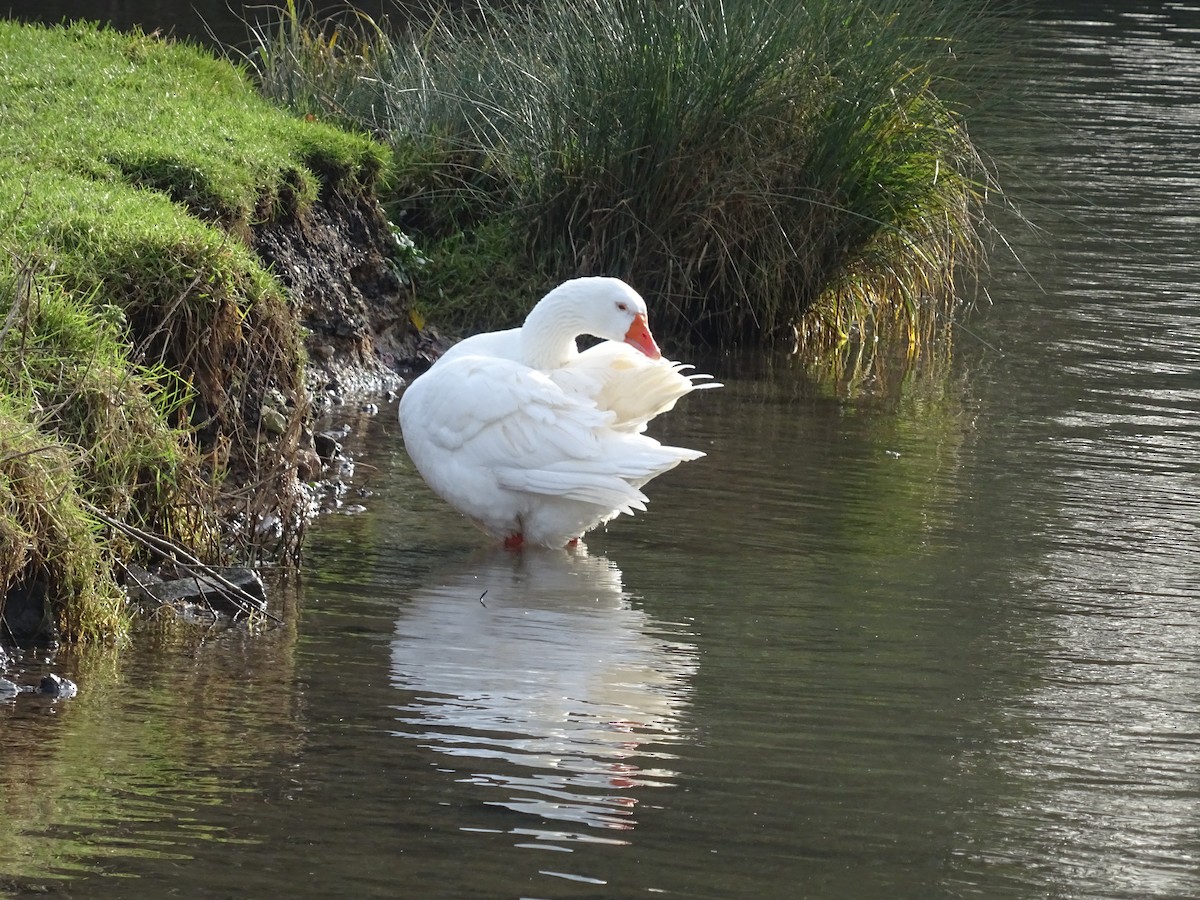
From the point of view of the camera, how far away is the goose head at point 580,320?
25.5ft

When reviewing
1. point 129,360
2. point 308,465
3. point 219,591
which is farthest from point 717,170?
point 219,591

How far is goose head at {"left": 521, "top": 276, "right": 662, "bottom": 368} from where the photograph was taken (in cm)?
779

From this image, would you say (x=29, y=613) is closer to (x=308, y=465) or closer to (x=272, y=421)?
(x=272, y=421)

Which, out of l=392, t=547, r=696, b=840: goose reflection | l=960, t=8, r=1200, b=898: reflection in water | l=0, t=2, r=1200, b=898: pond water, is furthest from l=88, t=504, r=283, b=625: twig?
l=960, t=8, r=1200, b=898: reflection in water

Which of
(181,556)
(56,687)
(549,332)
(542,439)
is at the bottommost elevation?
(56,687)

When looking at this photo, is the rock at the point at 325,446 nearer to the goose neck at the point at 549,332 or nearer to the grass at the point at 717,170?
the goose neck at the point at 549,332

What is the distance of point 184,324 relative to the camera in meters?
6.84

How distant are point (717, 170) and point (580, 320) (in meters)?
3.07

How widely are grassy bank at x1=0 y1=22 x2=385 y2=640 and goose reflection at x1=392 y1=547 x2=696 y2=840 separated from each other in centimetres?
90

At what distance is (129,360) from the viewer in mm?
6594

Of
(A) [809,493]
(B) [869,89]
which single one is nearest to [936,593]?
(A) [809,493]

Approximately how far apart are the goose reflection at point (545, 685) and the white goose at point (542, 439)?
0.26 m

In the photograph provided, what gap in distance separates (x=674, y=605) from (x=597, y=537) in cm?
124

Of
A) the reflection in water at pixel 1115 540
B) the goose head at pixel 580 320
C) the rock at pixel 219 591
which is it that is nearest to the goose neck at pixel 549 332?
the goose head at pixel 580 320
